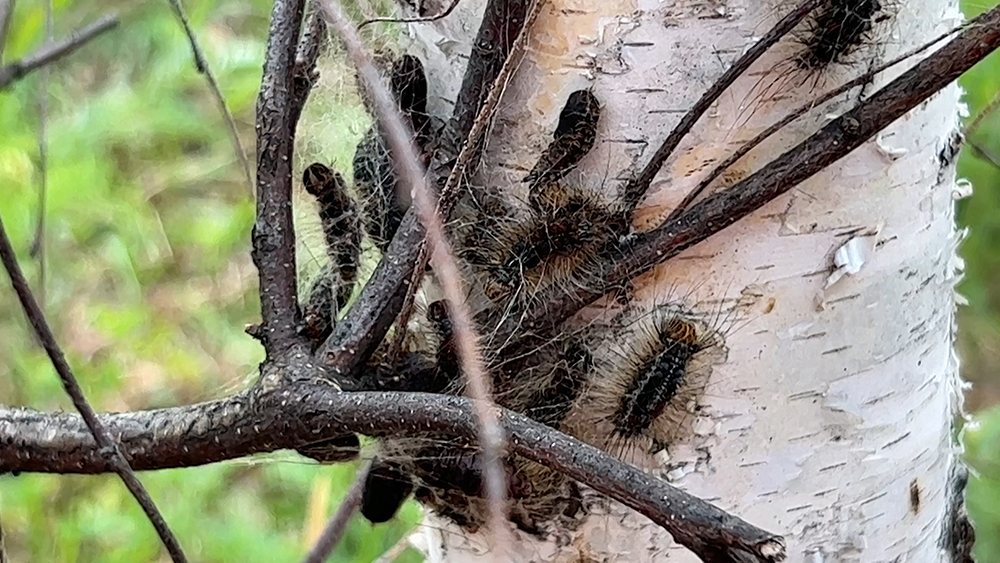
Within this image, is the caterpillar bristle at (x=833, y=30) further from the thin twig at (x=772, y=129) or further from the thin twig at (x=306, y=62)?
the thin twig at (x=306, y=62)

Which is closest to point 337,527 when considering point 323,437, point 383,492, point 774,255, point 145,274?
point 383,492

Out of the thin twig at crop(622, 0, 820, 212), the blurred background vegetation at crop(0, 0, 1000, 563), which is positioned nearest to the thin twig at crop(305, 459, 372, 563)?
the thin twig at crop(622, 0, 820, 212)

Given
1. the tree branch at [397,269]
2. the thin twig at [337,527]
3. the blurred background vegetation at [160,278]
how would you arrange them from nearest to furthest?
the tree branch at [397,269], the thin twig at [337,527], the blurred background vegetation at [160,278]

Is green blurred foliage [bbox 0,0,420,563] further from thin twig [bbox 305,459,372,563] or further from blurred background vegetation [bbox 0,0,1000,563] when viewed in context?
thin twig [bbox 305,459,372,563]

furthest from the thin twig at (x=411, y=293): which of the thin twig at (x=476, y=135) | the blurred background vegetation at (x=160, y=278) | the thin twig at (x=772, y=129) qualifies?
the blurred background vegetation at (x=160, y=278)

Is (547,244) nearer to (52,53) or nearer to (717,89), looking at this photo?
(717,89)
